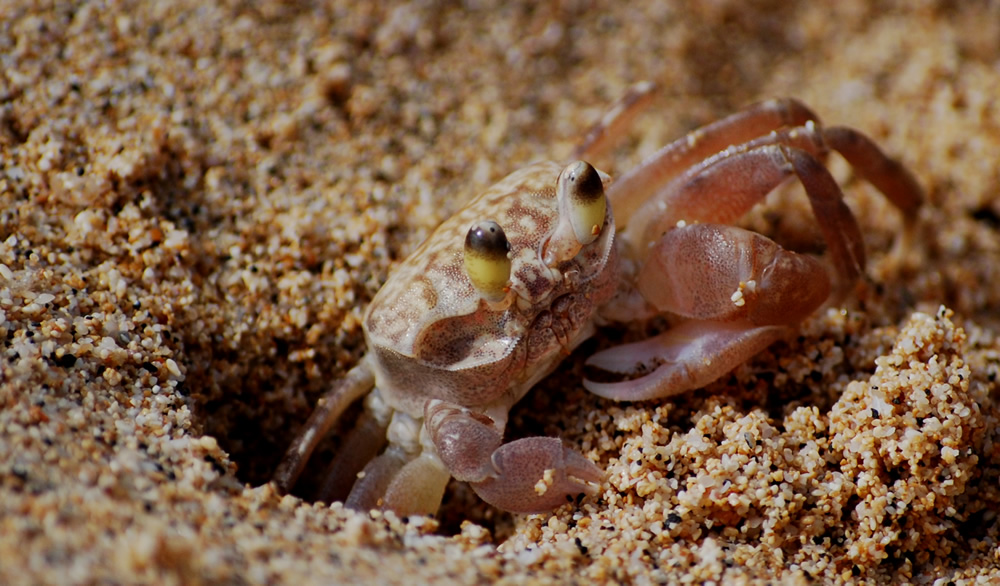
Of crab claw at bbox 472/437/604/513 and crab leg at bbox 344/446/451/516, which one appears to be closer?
crab claw at bbox 472/437/604/513

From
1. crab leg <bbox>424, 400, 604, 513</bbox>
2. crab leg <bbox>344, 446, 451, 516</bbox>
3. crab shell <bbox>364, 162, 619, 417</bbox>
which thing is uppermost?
crab shell <bbox>364, 162, 619, 417</bbox>

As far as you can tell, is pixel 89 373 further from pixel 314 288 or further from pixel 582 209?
pixel 582 209

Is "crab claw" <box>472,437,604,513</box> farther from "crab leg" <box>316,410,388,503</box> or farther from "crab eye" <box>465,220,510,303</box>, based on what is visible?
"crab leg" <box>316,410,388,503</box>

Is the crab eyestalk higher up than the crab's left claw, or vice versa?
the crab eyestalk

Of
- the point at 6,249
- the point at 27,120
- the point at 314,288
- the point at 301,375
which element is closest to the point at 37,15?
the point at 27,120

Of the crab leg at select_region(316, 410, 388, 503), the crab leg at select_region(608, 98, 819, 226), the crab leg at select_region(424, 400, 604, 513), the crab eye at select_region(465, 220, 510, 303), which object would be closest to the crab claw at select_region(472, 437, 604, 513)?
the crab leg at select_region(424, 400, 604, 513)

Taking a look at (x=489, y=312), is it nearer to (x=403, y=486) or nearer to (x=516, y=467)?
(x=516, y=467)

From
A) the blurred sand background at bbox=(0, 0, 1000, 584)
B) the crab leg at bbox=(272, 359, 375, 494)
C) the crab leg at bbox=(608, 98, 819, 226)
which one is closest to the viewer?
the blurred sand background at bbox=(0, 0, 1000, 584)

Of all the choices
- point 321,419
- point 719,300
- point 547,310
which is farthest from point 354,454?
point 719,300

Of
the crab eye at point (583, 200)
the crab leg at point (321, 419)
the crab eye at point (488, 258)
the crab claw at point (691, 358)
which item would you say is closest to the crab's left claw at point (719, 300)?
the crab claw at point (691, 358)

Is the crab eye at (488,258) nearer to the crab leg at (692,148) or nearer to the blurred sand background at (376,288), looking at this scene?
the blurred sand background at (376,288)
